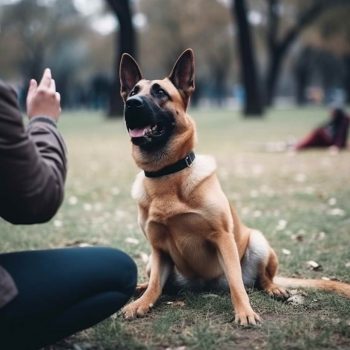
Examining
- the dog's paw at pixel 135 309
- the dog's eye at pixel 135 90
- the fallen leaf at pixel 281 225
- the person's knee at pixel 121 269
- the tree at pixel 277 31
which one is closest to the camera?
the person's knee at pixel 121 269

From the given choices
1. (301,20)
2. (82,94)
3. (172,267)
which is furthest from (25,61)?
(172,267)

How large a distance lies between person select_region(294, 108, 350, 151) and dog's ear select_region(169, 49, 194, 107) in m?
9.54

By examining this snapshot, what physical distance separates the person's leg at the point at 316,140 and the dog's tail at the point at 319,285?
9.43 m

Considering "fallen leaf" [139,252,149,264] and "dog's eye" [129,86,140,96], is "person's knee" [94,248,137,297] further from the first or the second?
"fallen leaf" [139,252,149,264]

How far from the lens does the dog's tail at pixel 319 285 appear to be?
3861mm

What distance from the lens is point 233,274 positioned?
3539mm

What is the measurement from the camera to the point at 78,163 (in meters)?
12.0

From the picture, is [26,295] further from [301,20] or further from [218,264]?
[301,20]

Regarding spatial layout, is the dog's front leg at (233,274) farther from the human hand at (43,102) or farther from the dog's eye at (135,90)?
the human hand at (43,102)

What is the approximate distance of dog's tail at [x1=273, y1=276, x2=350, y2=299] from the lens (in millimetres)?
3861

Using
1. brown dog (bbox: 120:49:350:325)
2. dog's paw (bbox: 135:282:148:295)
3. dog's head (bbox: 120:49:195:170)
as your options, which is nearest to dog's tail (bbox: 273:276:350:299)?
brown dog (bbox: 120:49:350:325)

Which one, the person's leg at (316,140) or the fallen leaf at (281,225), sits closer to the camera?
the fallen leaf at (281,225)

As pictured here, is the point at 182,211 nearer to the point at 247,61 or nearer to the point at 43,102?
the point at 43,102

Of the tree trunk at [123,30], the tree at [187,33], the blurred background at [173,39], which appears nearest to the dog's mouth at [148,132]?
the tree trunk at [123,30]
